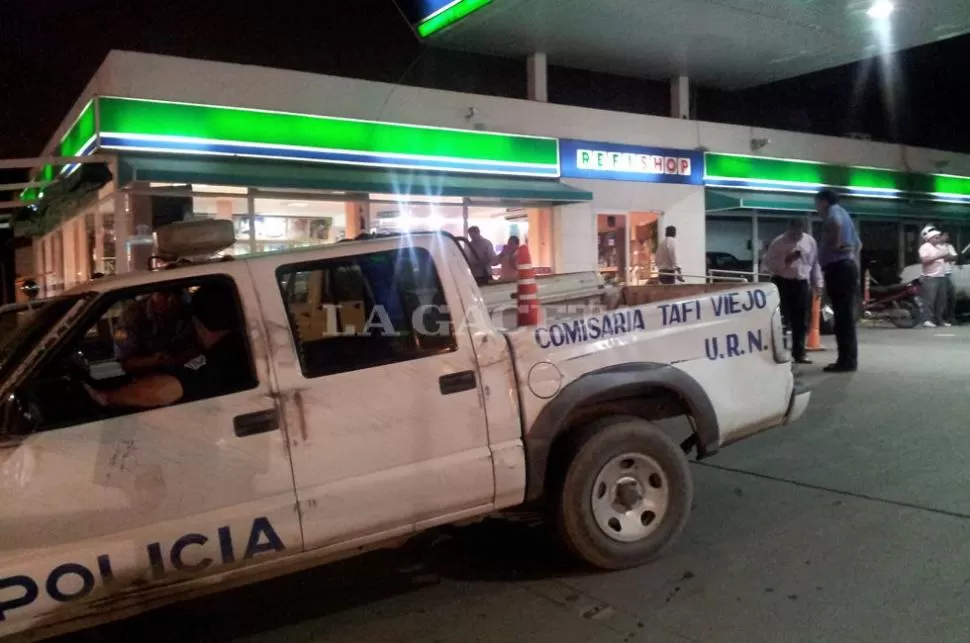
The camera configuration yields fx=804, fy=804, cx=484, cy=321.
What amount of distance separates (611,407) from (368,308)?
1415 mm

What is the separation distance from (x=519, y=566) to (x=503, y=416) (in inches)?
39.6

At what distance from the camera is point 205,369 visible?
351 cm

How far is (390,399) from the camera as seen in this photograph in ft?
11.9

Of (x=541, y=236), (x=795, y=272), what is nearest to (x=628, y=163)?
(x=541, y=236)

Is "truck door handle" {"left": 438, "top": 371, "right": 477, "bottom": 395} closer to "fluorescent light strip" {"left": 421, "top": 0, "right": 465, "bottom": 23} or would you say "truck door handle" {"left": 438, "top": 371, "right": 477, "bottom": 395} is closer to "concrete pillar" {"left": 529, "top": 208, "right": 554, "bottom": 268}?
"fluorescent light strip" {"left": 421, "top": 0, "right": 465, "bottom": 23}

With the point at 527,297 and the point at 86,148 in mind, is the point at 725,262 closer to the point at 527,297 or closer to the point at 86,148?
the point at 86,148

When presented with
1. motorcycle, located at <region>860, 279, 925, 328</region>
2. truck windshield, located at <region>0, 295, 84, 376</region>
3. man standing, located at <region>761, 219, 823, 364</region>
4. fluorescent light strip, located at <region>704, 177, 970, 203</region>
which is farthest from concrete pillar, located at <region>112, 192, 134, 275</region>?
motorcycle, located at <region>860, 279, 925, 328</region>

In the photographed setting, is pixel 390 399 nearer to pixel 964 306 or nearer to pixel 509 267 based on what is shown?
pixel 509 267

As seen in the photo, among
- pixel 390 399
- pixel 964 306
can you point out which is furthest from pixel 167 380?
pixel 964 306

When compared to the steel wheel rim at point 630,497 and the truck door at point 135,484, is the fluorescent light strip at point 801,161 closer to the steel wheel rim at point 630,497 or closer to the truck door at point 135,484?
the steel wheel rim at point 630,497

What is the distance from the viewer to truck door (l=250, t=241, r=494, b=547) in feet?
11.5

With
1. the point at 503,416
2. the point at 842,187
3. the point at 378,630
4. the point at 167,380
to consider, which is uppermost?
the point at 842,187

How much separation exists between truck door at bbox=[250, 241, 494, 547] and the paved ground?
52 cm

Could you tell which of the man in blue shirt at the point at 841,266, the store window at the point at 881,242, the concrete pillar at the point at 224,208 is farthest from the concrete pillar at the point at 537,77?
the store window at the point at 881,242
